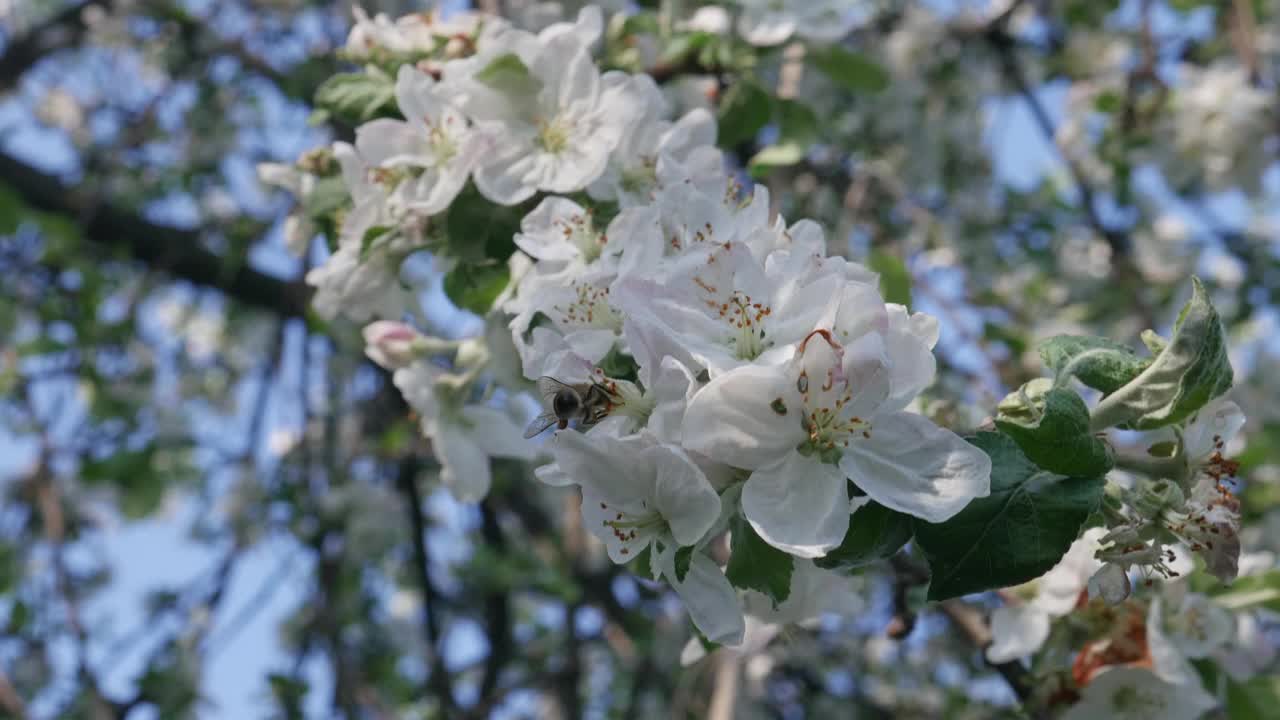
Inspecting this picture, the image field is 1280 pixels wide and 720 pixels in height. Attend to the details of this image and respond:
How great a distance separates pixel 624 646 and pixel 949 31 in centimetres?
255

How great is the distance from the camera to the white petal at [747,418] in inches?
32.2

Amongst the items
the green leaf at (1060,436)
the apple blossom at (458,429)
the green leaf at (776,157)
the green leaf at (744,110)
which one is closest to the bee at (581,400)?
the green leaf at (1060,436)

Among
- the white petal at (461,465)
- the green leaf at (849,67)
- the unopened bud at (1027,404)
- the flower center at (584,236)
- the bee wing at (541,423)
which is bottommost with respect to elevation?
the white petal at (461,465)

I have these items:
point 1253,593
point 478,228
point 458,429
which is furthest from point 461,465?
point 1253,593

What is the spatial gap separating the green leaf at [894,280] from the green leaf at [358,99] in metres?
0.66

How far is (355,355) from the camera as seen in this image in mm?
3865

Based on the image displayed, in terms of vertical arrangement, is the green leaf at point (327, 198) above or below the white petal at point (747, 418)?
below

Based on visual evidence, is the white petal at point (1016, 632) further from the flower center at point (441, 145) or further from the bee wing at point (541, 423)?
the flower center at point (441, 145)

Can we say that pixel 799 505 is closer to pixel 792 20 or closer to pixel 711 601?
pixel 711 601

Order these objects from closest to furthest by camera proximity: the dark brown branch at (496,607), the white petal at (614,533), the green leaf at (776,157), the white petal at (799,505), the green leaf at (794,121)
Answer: the white petal at (799,505) < the white petal at (614,533) < the green leaf at (776,157) < the green leaf at (794,121) < the dark brown branch at (496,607)

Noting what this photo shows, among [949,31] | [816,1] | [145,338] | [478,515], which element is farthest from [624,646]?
[145,338]

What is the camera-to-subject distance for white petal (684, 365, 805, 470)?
82 cm

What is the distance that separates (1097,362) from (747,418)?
1.01 feet

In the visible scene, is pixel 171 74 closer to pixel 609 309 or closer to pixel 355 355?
pixel 355 355
